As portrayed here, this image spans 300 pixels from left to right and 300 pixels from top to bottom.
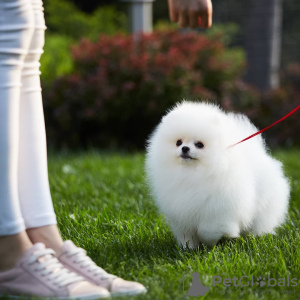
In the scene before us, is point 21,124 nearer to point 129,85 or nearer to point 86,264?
point 86,264

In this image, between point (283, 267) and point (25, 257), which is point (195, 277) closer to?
point (283, 267)

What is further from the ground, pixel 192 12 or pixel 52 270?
pixel 192 12

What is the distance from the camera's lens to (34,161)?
224cm

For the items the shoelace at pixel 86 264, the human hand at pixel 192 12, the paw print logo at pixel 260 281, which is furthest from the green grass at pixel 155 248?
the human hand at pixel 192 12

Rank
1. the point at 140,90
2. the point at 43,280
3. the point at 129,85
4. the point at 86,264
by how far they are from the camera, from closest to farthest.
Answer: the point at 43,280, the point at 86,264, the point at 129,85, the point at 140,90

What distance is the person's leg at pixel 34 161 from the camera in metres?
2.20

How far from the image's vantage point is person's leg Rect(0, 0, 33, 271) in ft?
6.83

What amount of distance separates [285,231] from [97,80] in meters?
4.80

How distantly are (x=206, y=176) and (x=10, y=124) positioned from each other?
969 millimetres

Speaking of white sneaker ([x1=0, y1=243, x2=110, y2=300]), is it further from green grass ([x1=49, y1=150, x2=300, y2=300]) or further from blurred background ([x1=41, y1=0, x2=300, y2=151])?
blurred background ([x1=41, y1=0, x2=300, y2=151])

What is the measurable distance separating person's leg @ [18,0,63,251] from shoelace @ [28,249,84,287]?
108mm

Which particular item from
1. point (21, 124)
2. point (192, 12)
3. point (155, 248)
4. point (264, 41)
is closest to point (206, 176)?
point (155, 248)

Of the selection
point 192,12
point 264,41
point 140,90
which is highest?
point 192,12

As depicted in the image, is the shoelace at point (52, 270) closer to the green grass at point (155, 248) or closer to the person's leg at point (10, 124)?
the person's leg at point (10, 124)
